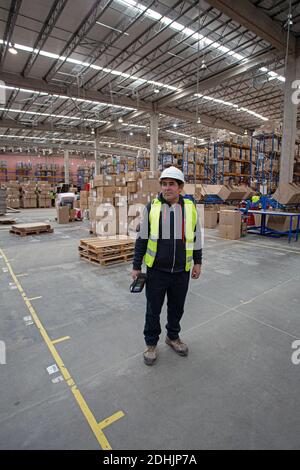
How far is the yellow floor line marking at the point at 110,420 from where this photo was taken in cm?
178

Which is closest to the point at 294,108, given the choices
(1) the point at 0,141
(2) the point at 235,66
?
(2) the point at 235,66

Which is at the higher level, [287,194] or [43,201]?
[287,194]

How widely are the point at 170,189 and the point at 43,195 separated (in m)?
21.4

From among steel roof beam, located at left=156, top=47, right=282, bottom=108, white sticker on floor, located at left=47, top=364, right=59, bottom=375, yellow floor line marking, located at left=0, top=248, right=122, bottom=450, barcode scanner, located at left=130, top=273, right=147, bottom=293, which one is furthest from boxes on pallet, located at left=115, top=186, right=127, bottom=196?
white sticker on floor, located at left=47, top=364, right=59, bottom=375

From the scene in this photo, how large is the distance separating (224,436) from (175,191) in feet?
6.19

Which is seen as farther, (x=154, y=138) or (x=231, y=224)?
(x=154, y=138)

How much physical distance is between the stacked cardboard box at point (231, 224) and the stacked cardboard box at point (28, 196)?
Answer: 1734 cm

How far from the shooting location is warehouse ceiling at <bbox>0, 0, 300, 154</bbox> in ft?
24.9

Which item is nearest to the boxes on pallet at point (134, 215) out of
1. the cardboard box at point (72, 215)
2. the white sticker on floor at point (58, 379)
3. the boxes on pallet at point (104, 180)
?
the boxes on pallet at point (104, 180)

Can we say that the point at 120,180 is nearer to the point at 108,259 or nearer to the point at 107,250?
the point at 107,250

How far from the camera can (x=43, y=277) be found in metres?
4.88

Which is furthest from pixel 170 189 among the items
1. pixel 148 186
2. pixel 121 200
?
pixel 121 200

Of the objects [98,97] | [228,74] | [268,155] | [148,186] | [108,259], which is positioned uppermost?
[98,97]

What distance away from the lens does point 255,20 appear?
7273 mm
